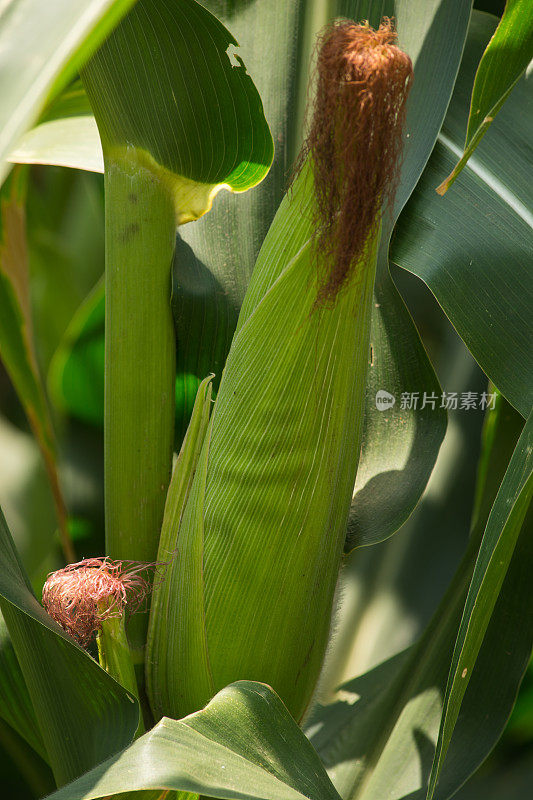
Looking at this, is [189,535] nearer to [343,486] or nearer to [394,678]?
[343,486]

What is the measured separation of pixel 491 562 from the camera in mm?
321

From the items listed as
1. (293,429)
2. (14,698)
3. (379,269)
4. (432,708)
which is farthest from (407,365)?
(14,698)

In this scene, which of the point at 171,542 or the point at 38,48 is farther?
the point at 171,542

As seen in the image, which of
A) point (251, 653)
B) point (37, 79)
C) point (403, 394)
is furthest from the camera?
point (403, 394)

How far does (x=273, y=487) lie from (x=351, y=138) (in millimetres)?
205

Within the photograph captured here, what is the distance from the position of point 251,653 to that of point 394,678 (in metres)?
0.24

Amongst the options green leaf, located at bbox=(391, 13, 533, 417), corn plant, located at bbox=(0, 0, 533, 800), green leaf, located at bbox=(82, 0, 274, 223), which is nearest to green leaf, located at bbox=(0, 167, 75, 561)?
corn plant, located at bbox=(0, 0, 533, 800)

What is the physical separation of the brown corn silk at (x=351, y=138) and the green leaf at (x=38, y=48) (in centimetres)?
20

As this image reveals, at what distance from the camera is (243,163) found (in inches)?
17.6

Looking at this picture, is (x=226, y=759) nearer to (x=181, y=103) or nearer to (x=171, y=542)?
(x=171, y=542)

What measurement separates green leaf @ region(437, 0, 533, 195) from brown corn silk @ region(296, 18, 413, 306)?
4 cm

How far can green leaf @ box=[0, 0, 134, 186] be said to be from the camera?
14cm

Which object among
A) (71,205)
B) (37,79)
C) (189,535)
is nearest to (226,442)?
(189,535)

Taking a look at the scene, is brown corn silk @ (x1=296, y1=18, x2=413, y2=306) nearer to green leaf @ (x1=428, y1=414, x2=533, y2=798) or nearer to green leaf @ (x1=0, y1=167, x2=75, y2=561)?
green leaf @ (x1=428, y1=414, x2=533, y2=798)
